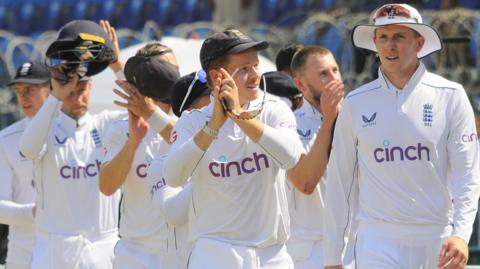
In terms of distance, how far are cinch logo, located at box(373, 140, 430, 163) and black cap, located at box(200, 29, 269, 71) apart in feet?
2.47

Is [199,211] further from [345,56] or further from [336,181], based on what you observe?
[345,56]

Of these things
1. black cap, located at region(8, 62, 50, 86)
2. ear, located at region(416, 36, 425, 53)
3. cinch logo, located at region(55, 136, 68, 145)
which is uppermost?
ear, located at region(416, 36, 425, 53)

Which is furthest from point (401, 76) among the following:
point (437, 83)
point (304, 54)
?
point (304, 54)

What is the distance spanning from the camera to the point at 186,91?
274 inches

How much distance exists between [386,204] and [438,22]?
19.1 ft

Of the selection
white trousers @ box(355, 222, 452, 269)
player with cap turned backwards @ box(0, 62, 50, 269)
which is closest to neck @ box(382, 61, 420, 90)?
white trousers @ box(355, 222, 452, 269)

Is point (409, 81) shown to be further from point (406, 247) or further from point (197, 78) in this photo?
point (197, 78)

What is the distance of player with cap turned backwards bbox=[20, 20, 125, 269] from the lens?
8.22 metres

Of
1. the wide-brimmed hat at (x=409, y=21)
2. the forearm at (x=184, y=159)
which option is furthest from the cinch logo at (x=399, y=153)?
the forearm at (x=184, y=159)

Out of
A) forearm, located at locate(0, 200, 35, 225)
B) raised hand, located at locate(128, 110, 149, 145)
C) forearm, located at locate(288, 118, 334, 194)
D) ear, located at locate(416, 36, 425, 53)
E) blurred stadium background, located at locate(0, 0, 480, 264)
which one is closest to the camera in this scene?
ear, located at locate(416, 36, 425, 53)

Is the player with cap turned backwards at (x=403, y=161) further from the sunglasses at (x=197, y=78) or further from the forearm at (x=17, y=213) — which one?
the forearm at (x=17, y=213)

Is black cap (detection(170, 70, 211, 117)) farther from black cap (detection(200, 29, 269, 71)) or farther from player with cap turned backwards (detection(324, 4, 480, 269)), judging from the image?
player with cap turned backwards (detection(324, 4, 480, 269))

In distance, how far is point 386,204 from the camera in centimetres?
607

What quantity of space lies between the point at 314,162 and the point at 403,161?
105 centimetres
